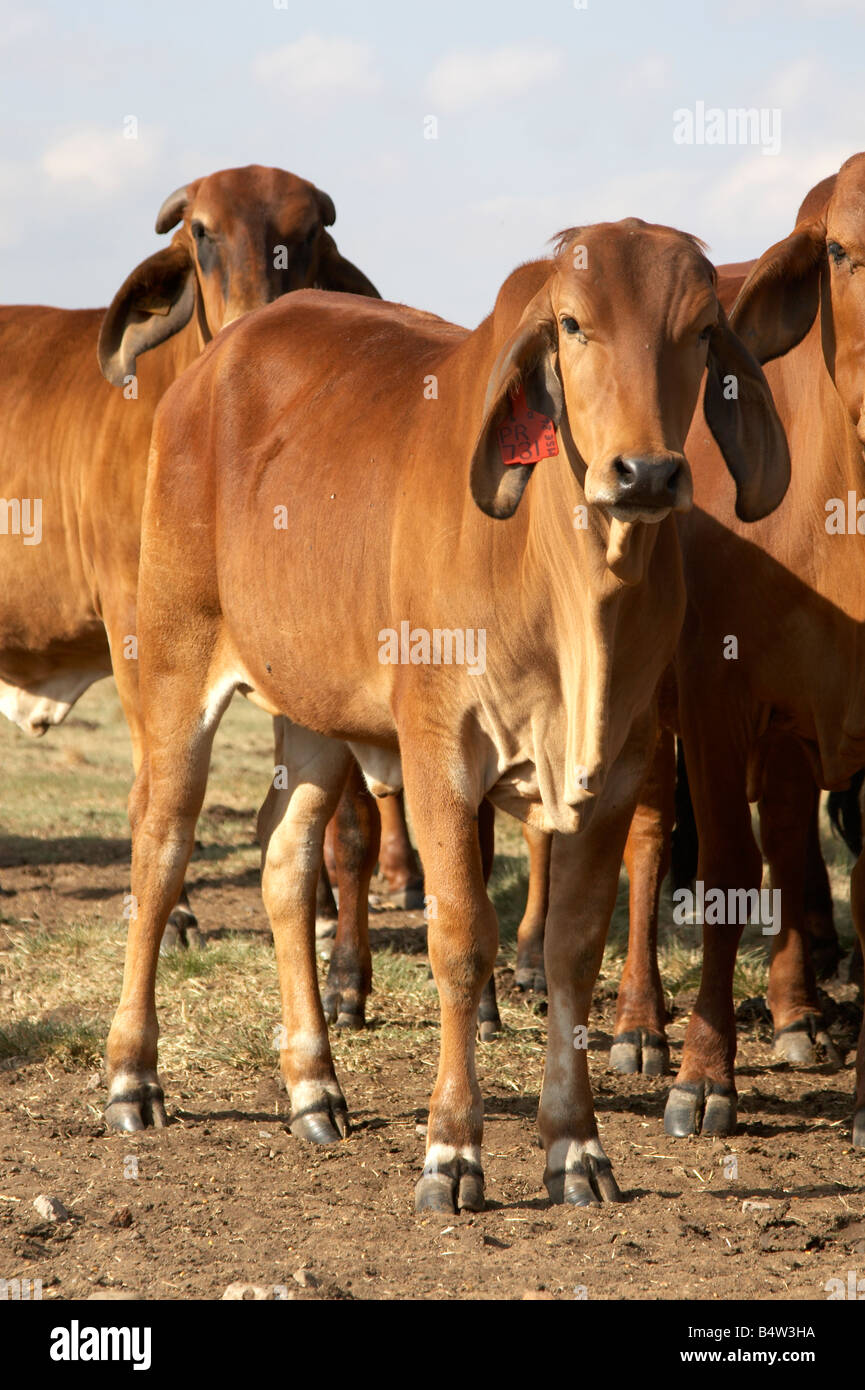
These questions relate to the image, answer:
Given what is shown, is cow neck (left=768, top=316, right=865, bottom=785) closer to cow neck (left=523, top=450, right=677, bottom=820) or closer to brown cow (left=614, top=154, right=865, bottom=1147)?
brown cow (left=614, top=154, right=865, bottom=1147)

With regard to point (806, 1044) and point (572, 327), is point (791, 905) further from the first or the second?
point (572, 327)

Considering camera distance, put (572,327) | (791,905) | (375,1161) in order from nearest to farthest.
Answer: (572,327) < (375,1161) < (791,905)

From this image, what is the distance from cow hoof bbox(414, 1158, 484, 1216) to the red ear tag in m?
1.83

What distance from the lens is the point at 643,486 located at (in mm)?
3725

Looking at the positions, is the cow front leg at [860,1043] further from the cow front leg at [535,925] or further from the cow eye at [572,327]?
the cow eye at [572,327]

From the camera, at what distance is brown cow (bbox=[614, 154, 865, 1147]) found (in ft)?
16.6

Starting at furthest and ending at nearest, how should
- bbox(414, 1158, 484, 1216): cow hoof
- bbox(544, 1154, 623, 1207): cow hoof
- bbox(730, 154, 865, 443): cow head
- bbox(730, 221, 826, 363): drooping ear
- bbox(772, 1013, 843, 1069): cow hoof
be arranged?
bbox(772, 1013, 843, 1069): cow hoof < bbox(730, 221, 826, 363): drooping ear < bbox(730, 154, 865, 443): cow head < bbox(544, 1154, 623, 1207): cow hoof < bbox(414, 1158, 484, 1216): cow hoof

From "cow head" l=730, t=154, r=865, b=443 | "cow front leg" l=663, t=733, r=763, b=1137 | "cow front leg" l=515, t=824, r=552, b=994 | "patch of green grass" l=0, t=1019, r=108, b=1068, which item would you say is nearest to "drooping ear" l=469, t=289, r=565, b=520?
"cow head" l=730, t=154, r=865, b=443

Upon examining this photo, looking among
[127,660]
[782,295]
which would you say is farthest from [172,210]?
[782,295]

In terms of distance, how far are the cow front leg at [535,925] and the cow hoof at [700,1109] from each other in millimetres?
1779

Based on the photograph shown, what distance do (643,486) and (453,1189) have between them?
1.92 metres

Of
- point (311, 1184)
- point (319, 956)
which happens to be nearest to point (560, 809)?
point (311, 1184)

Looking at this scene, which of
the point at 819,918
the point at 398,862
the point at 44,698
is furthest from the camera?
the point at 398,862

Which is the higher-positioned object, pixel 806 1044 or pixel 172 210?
pixel 172 210
